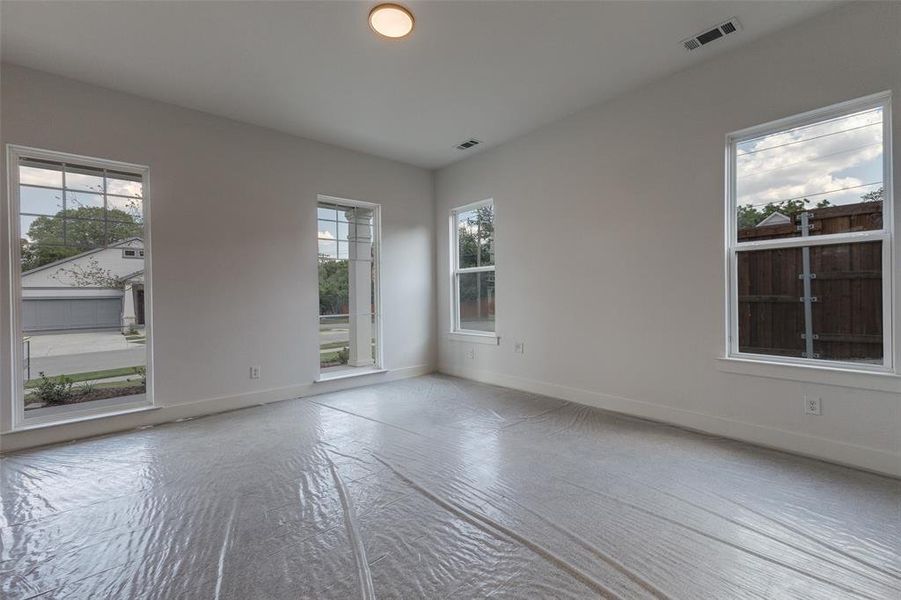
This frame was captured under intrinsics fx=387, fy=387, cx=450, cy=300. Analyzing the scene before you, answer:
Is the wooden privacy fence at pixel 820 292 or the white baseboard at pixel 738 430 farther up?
the wooden privacy fence at pixel 820 292

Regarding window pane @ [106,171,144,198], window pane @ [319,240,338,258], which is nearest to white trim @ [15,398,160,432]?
window pane @ [106,171,144,198]

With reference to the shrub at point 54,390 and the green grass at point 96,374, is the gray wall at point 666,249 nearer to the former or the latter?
the green grass at point 96,374

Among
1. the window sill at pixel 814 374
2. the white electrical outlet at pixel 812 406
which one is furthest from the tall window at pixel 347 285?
the white electrical outlet at pixel 812 406

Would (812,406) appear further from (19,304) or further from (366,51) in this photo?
(19,304)

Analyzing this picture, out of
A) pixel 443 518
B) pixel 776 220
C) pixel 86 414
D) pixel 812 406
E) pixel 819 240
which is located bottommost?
pixel 443 518

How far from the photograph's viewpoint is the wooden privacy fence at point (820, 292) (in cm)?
250

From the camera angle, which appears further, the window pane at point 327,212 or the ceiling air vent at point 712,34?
the window pane at point 327,212

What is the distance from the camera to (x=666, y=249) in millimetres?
3324

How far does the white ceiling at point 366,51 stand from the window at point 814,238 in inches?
31.2

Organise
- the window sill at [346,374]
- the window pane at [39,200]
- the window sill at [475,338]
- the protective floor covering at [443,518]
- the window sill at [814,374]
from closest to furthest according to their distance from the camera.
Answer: the protective floor covering at [443,518], the window sill at [814,374], the window pane at [39,200], the window sill at [346,374], the window sill at [475,338]

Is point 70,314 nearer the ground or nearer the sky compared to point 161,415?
nearer the sky

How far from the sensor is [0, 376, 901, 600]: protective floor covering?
1.56m

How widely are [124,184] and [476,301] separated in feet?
12.8

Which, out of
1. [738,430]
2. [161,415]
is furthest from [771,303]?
[161,415]
